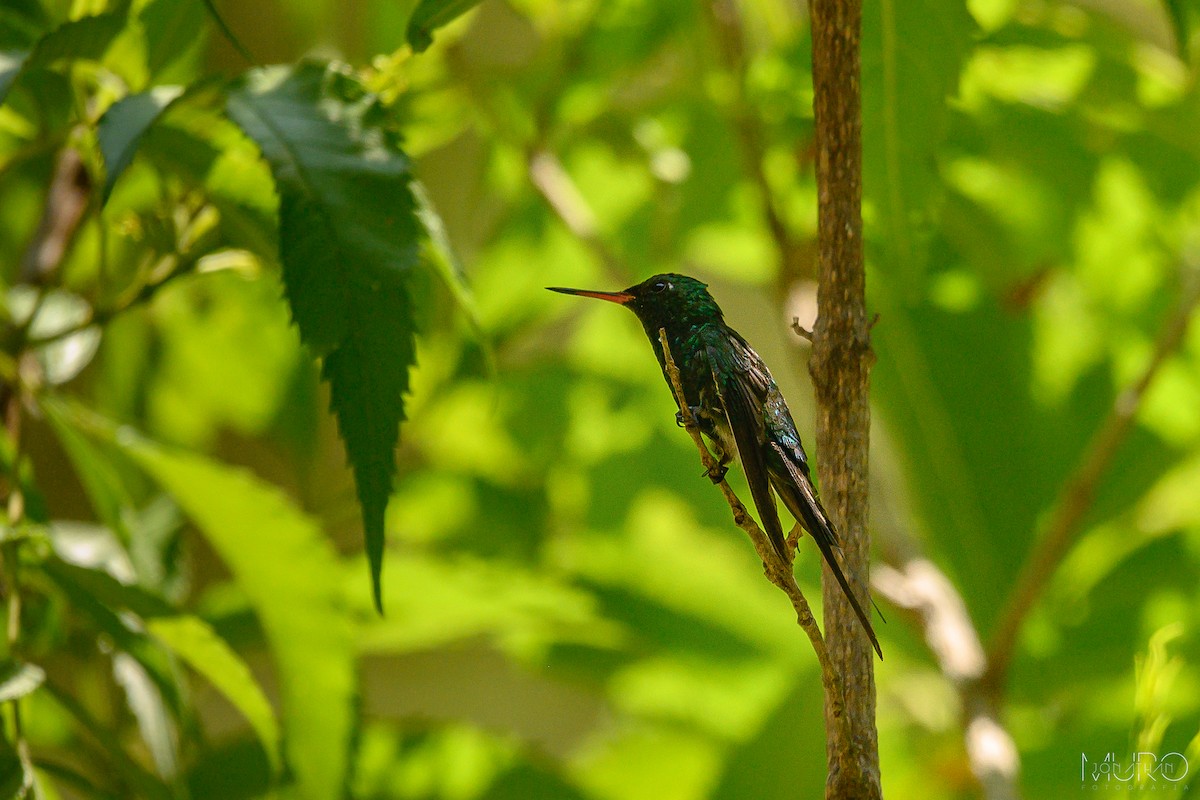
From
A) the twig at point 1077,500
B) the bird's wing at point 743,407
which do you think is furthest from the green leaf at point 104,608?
the twig at point 1077,500

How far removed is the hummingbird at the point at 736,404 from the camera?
9.6 inches

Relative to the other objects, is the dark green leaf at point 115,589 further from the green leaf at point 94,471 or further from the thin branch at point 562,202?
the thin branch at point 562,202

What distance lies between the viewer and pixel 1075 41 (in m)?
0.63

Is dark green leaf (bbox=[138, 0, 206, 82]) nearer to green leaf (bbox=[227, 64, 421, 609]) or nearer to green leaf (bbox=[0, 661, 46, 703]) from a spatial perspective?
green leaf (bbox=[227, 64, 421, 609])

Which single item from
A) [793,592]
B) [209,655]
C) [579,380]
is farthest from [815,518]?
[579,380]

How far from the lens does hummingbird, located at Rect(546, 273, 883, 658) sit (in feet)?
0.80

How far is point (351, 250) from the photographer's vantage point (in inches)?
13.8

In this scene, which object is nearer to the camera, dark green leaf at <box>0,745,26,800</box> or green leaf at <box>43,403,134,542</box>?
dark green leaf at <box>0,745,26,800</box>

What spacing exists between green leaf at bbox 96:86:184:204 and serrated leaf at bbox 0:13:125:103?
0.10 feet

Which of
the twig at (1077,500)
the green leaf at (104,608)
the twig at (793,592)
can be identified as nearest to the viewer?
the twig at (793,592)

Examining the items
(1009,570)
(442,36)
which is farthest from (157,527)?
(1009,570)

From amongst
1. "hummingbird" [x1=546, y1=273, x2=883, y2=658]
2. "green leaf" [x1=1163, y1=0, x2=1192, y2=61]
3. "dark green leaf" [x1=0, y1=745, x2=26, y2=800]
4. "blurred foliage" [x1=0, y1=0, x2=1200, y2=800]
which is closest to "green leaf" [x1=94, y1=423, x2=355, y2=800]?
"blurred foliage" [x1=0, y1=0, x2=1200, y2=800]

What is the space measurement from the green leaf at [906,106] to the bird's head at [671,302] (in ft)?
0.38

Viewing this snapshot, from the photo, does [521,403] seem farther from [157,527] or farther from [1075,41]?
[1075,41]
